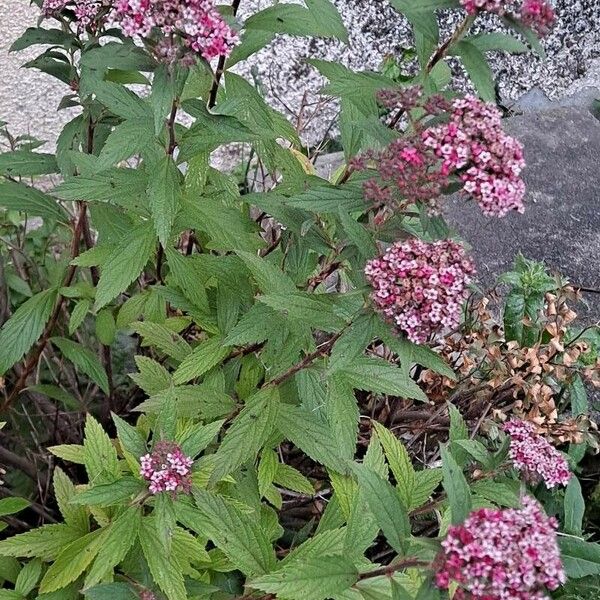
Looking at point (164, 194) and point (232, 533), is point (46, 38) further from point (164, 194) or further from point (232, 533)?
point (232, 533)

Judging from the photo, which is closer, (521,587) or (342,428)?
(521,587)

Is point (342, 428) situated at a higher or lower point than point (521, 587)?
lower

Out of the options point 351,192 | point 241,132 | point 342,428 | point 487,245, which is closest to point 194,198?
point 241,132

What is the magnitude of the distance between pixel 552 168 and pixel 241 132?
203 cm

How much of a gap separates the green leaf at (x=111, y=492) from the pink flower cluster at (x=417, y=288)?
20.0 inches

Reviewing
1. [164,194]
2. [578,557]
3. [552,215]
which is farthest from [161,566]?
[552,215]

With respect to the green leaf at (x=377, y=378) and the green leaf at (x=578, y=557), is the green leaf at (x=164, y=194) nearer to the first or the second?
the green leaf at (x=377, y=378)

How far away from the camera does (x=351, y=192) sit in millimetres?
1350

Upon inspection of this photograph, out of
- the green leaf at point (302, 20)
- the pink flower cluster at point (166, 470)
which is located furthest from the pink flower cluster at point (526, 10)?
the pink flower cluster at point (166, 470)

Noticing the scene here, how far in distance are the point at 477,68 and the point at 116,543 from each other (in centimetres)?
103

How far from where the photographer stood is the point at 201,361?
1.61 meters

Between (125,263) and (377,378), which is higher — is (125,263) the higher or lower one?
the higher one

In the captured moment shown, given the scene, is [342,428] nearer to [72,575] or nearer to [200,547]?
[200,547]

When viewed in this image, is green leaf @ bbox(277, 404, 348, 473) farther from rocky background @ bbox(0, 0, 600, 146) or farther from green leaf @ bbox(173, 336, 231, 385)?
rocky background @ bbox(0, 0, 600, 146)
